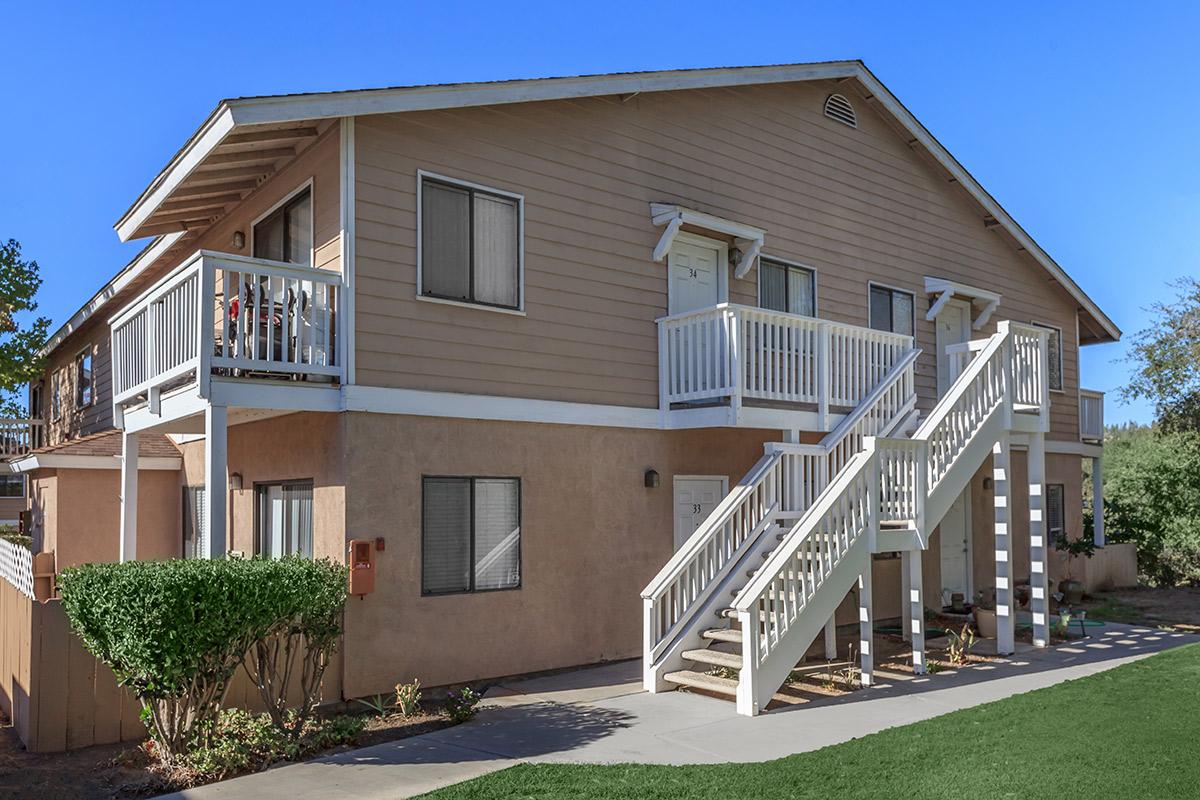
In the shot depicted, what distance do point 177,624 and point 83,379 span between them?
15.5 m

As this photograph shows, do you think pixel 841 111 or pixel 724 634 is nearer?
pixel 724 634

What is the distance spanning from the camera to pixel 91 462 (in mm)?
13781

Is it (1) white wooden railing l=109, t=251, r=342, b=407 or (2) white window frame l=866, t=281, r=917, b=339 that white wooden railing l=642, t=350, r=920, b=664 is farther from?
(1) white wooden railing l=109, t=251, r=342, b=407

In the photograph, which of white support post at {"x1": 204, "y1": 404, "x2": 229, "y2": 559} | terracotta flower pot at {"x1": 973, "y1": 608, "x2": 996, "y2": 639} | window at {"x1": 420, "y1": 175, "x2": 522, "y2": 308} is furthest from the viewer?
terracotta flower pot at {"x1": 973, "y1": 608, "x2": 996, "y2": 639}

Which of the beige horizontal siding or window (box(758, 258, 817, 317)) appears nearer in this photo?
the beige horizontal siding

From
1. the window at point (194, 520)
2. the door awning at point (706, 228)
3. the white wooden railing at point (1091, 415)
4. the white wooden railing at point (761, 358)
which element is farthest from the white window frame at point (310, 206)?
the white wooden railing at point (1091, 415)

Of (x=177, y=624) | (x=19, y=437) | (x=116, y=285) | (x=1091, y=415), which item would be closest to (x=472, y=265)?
(x=177, y=624)

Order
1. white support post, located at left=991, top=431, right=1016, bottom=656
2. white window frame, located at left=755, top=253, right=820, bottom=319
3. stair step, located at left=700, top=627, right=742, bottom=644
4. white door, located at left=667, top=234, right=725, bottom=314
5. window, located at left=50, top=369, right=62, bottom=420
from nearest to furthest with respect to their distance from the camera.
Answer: stair step, located at left=700, top=627, right=742, bottom=644 < white support post, located at left=991, top=431, right=1016, bottom=656 < white door, located at left=667, top=234, right=725, bottom=314 < white window frame, located at left=755, top=253, right=820, bottom=319 < window, located at left=50, top=369, right=62, bottom=420

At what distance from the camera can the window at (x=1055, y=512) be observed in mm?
19734

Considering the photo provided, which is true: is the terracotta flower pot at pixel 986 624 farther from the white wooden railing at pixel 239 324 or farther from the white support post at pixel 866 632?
the white wooden railing at pixel 239 324

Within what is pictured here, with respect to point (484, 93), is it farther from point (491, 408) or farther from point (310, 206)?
point (491, 408)

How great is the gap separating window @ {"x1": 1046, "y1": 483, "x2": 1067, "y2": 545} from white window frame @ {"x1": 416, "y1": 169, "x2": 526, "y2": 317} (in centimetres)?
1331

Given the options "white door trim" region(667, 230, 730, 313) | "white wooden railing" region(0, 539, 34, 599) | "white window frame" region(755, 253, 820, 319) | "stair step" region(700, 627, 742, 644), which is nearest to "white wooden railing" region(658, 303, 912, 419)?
"white window frame" region(755, 253, 820, 319)

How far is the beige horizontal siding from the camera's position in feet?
33.2
